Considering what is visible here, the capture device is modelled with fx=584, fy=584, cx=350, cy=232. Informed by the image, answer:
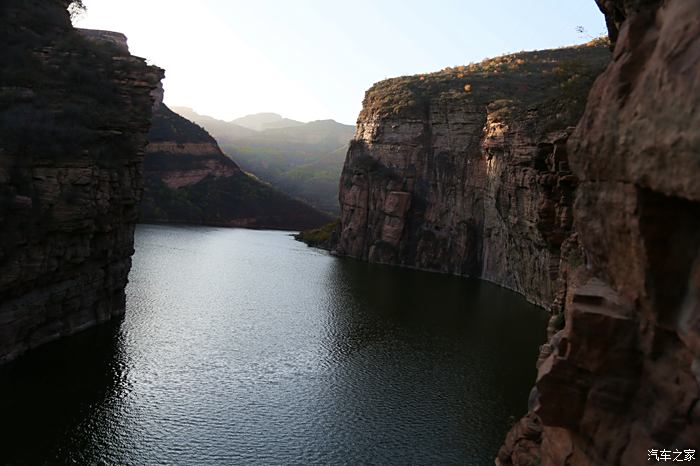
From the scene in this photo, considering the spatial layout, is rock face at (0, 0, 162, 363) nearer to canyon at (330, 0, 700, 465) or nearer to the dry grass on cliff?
canyon at (330, 0, 700, 465)

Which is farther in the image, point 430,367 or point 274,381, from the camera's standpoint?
point 430,367

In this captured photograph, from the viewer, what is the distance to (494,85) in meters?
82.9

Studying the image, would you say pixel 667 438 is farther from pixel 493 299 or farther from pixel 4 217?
pixel 493 299

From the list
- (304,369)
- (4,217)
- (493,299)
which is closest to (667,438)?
(304,369)

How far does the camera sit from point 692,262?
1091cm

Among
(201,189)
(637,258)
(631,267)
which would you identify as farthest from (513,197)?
(201,189)

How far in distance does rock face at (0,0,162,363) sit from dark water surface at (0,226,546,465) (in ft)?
→ 8.15

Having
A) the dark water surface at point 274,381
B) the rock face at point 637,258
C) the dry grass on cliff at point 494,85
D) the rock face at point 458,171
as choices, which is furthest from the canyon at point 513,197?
the dark water surface at point 274,381

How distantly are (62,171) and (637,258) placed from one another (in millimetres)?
33946

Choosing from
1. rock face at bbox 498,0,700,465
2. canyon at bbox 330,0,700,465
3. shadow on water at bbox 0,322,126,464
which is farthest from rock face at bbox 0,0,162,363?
rock face at bbox 498,0,700,465

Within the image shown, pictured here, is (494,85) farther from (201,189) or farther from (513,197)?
(201,189)

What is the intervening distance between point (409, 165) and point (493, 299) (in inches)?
1293

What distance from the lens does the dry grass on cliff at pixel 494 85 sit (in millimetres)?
76812

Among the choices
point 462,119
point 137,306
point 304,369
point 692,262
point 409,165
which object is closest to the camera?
point 692,262
